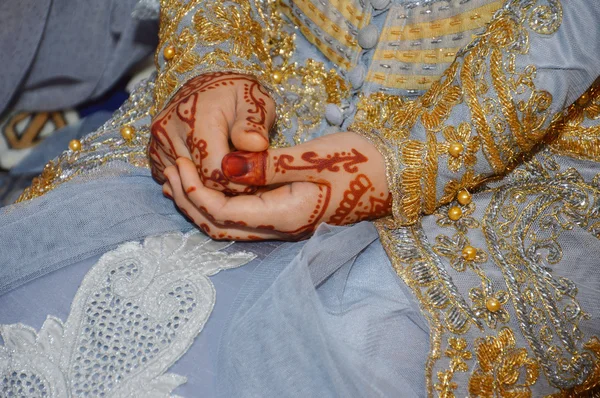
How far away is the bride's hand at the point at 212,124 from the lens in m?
0.80

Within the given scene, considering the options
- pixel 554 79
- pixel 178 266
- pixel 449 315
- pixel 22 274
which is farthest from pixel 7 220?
pixel 554 79

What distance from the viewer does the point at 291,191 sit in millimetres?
812

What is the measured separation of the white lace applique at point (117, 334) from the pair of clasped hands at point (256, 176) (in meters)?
0.08

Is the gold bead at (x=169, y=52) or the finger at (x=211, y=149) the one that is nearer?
the finger at (x=211, y=149)

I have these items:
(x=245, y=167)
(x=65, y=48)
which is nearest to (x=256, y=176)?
(x=245, y=167)

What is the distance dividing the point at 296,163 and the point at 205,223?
0.48 feet

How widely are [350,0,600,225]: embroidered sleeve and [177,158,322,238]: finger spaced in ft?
0.36

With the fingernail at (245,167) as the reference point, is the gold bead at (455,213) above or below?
below

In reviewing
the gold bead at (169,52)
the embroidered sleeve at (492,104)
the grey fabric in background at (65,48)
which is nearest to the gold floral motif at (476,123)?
the embroidered sleeve at (492,104)

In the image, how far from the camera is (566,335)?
0.77 metres

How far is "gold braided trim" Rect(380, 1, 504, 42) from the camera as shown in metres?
0.88

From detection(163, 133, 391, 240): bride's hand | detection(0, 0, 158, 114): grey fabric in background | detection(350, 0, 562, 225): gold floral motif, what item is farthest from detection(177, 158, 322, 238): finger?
detection(0, 0, 158, 114): grey fabric in background

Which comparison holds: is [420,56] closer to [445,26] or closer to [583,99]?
[445,26]

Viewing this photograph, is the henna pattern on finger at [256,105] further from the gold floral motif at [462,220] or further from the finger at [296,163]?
the gold floral motif at [462,220]
